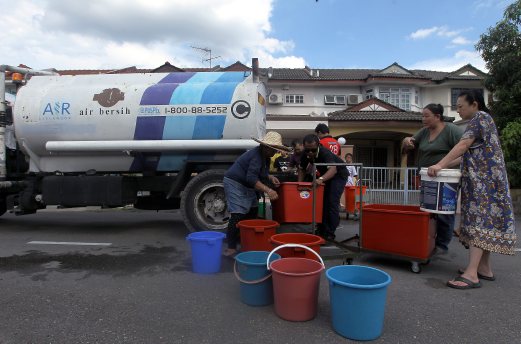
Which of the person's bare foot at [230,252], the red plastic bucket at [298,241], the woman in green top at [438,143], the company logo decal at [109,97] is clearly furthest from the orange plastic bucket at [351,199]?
the company logo decal at [109,97]

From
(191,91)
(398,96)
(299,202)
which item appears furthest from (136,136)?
(398,96)

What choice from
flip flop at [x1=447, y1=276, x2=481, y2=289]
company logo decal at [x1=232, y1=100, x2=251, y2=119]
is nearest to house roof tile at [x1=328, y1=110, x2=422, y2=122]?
company logo decal at [x1=232, y1=100, x2=251, y2=119]

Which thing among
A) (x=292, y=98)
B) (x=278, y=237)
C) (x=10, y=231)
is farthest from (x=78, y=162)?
(x=292, y=98)

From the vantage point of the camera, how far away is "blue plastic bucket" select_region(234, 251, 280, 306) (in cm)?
294

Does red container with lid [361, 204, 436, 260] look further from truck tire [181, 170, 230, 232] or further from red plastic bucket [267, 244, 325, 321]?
truck tire [181, 170, 230, 232]

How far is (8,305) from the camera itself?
3062mm

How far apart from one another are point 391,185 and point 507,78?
14.2ft

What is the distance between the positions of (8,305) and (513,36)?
12170 millimetres

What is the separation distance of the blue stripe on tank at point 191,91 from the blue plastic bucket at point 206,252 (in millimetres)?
2369

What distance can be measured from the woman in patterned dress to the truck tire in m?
2.89

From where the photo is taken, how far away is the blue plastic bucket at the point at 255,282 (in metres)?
2.94

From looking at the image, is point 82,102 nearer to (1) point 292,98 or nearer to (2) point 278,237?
(2) point 278,237

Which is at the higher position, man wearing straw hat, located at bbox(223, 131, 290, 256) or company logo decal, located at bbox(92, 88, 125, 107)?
company logo decal, located at bbox(92, 88, 125, 107)

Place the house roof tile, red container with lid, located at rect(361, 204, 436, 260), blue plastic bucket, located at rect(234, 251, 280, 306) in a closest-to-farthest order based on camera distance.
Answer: blue plastic bucket, located at rect(234, 251, 280, 306) < red container with lid, located at rect(361, 204, 436, 260) < the house roof tile
